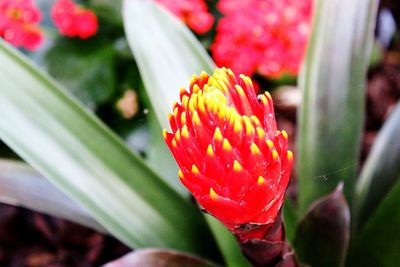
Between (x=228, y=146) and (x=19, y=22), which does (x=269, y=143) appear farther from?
(x=19, y=22)

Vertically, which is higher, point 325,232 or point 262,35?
point 262,35

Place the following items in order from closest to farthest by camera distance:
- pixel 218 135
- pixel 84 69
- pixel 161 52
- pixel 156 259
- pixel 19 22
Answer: pixel 218 135 → pixel 156 259 → pixel 161 52 → pixel 19 22 → pixel 84 69

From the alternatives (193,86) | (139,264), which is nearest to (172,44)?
(139,264)

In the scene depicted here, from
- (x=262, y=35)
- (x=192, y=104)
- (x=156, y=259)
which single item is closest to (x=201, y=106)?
(x=192, y=104)

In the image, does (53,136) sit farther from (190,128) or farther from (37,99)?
(190,128)

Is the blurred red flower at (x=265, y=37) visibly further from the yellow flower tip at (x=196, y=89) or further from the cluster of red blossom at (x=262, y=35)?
the yellow flower tip at (x=196, y=89)

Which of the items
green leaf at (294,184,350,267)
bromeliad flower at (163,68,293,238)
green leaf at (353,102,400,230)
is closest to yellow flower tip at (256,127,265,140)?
bromeliad flower at (163,68,293,238)
